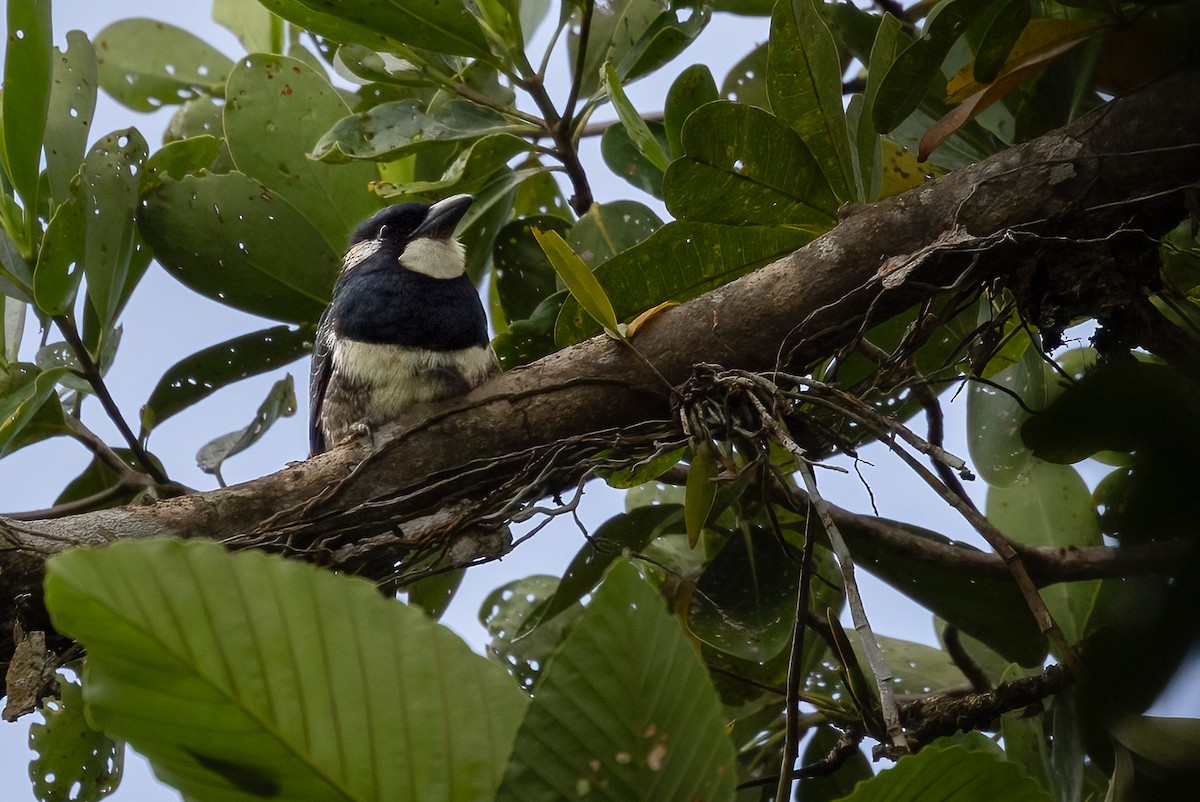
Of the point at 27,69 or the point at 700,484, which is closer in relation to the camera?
the point at 700,484

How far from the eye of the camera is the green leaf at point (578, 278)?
1.77 meters

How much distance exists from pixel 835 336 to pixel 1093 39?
25.3 inches

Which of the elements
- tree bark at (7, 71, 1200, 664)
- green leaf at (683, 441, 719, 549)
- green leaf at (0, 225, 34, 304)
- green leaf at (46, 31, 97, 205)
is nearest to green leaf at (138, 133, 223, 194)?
green leaf at (46, 31, 97, 205)

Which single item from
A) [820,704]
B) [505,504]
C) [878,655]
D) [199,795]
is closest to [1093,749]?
[878,655]

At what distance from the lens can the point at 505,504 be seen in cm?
186

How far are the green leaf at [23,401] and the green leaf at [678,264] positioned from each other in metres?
0.96

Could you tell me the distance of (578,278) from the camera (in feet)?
6.03

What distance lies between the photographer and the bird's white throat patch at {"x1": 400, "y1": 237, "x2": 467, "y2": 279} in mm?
2863

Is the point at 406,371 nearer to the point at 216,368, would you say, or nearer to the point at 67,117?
the point at 216,368

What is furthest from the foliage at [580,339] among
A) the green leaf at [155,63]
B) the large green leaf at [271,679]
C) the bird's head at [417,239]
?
Result: the green leaf at [155,63]

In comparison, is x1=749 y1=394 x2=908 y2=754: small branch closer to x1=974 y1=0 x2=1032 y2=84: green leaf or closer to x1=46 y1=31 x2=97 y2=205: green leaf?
x1=974 y1=0 x2=1032 y2=84: green leaf

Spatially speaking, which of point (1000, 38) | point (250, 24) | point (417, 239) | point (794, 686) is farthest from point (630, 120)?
point (250, 24)

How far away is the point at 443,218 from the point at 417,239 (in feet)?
0.39

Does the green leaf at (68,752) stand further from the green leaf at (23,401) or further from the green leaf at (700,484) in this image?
the green leaf at (700,484)
